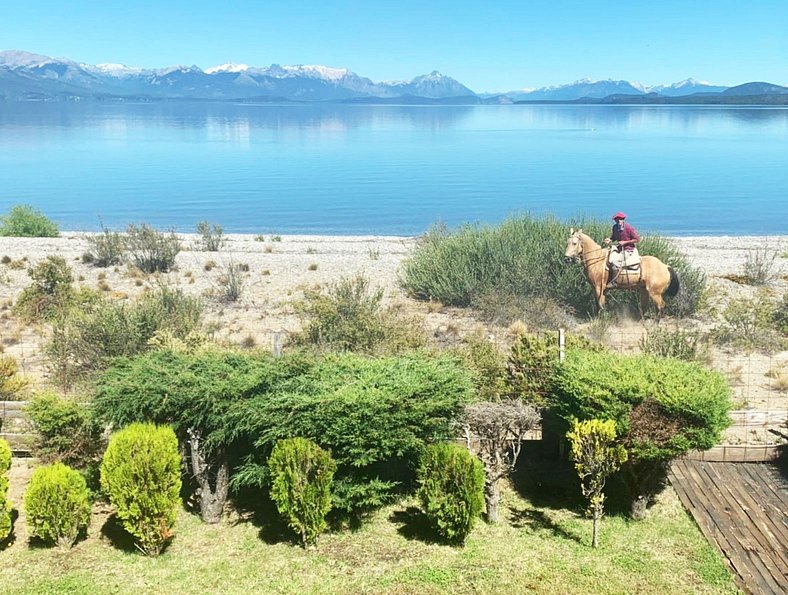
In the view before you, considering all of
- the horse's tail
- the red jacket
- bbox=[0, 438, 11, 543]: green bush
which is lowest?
bbox=[0, 438, 11, 543]: green bush

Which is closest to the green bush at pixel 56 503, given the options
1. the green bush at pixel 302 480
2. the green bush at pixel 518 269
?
the green bush at pixel 302 480

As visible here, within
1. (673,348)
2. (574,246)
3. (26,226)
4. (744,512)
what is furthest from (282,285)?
(26,226)

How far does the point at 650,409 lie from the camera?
8492mm

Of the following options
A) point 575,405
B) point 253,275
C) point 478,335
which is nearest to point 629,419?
point 575,405

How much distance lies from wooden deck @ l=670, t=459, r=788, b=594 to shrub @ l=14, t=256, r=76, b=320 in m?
14.4

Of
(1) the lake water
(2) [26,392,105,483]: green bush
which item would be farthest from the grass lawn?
(1) the lake water

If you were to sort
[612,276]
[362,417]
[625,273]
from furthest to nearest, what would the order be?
[612,276]
[625,273]
[362,417]

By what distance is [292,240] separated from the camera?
37.4m

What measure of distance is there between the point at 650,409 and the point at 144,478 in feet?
18.9

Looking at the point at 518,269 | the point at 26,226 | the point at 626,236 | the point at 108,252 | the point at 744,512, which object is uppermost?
the point at 626,236

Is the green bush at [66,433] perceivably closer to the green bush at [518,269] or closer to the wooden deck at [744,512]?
the wooden deck at [744,512]

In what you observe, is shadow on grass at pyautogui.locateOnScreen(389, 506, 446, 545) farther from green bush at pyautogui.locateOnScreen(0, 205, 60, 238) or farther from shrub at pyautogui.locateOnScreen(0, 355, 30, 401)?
green bush at pyautogui.locateOnScreen(0, 205, 60, 238)

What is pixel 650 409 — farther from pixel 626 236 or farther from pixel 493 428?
pixel 626 236

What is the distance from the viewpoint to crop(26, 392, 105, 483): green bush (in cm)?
909
